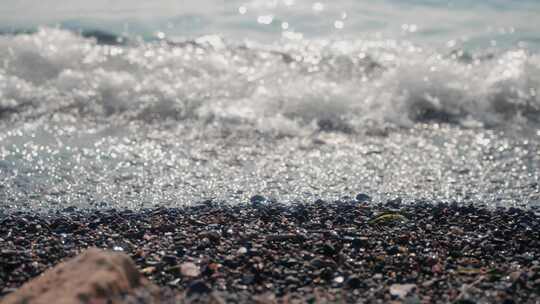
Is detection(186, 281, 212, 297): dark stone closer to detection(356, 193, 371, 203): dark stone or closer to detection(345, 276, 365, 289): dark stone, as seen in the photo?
detection(345, 276, 365, 289): dark stone

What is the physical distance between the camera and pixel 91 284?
9.78 feet

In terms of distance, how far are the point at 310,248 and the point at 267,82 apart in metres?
5.97

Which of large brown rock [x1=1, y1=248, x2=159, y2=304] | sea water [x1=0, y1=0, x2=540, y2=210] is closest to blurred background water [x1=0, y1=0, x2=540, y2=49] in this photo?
sea water [x1=0, y1=0, x2=540, y2=210]

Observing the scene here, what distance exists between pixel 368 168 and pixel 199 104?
290cm

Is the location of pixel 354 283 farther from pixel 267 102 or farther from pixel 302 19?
pixel 302 19

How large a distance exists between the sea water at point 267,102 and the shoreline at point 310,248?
1.93ft

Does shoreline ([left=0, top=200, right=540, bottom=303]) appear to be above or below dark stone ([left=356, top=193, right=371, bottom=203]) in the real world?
above

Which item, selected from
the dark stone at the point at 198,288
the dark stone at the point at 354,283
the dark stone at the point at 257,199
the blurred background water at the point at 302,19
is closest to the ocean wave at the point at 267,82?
the blurred background water at the point at 302,19

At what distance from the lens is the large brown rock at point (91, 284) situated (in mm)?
A: 2969

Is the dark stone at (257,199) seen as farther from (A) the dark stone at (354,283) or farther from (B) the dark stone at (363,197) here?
(A) the dark stone at (354,283)

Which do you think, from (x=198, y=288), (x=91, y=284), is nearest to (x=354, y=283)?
(x=198, y=288)

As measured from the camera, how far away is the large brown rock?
2.97 m

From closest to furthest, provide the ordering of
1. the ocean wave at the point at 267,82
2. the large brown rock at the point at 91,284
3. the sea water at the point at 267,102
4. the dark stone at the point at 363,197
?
the large brown rock at the point at 91,284 → the dark stone at the point at 363,197 → the sea water at the point at 267,102 → the ocean wave at the point at 267,82

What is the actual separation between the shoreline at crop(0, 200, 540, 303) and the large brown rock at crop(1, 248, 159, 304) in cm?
33
